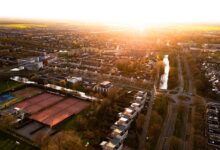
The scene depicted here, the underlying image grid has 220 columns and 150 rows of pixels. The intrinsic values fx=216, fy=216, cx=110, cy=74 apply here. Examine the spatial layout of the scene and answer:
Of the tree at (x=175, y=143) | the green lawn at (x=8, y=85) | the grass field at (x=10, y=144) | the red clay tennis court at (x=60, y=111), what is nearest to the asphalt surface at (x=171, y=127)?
the tree at (x=175, y=143)

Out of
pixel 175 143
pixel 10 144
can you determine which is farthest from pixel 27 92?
pixel 175 143

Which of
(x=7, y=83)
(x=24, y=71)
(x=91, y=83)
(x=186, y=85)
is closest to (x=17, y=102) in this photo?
(x=7, y=83)

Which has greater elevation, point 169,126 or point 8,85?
point 8,85

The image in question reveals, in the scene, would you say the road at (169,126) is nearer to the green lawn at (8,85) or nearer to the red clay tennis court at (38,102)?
the red clay tennis court at (38,102)

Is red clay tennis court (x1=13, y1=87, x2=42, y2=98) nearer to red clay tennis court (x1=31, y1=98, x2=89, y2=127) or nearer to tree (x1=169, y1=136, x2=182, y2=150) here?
red clay tennis court (x1=31, y1=98, x2=89, y2=127)

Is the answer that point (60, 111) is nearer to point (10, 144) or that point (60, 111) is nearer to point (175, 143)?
point (10, 144)

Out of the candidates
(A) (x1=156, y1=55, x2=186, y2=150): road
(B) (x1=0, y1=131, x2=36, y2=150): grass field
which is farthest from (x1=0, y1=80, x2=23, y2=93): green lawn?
(A) (x1=156, y1=55, x2=186, y2=150): road
